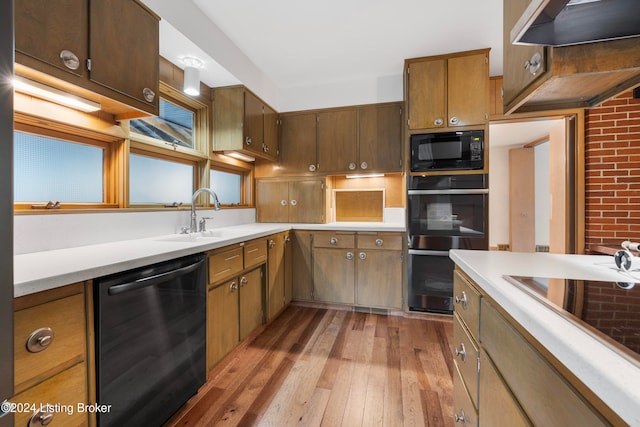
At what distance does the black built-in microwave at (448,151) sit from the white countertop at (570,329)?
1653 millimetres

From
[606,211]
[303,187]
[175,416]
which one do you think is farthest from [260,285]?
[606,211]

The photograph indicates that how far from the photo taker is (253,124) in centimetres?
281

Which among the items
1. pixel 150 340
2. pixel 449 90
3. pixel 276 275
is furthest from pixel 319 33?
pixel 150 340

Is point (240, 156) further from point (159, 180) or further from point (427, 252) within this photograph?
point (427, 252)

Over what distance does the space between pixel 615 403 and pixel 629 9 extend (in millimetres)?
987

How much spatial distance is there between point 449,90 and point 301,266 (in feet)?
7.44

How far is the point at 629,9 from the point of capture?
0.75 metres

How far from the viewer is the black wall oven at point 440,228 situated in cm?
262

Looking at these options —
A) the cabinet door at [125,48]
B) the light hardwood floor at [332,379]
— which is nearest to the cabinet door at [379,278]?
the light hardwood floor at [332,379]

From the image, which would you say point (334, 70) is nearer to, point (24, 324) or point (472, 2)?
point (472, 2)

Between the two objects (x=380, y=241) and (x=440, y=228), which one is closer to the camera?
(x=440, y=228)

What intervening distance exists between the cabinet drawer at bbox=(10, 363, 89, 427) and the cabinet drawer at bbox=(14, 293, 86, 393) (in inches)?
1.0

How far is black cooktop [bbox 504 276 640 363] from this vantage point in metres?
0.48

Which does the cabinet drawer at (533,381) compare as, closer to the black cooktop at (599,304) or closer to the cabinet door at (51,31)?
the black cooktop at (599,304)
